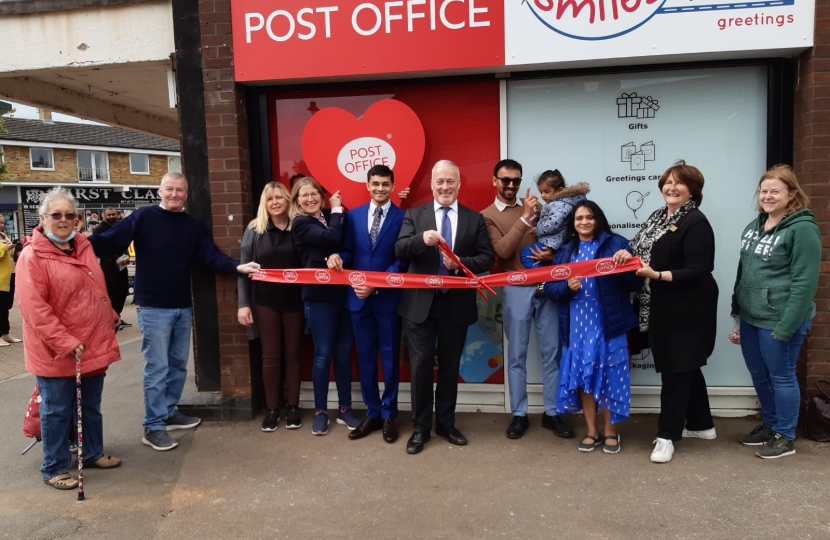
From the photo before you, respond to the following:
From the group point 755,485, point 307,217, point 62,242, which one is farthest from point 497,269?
point 62,242

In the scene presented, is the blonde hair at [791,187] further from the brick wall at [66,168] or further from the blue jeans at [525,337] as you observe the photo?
the brick wall at [66,168]

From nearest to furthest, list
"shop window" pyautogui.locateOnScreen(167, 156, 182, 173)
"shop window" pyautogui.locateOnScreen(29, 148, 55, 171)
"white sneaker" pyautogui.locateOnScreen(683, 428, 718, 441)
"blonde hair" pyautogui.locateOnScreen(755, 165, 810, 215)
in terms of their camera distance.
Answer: "blonde hair" pyautogui.locateOnScreen(755, 165, 810, 215) < "white sneaker" pyautogui.locateOnScreen(683, 428, 718, 441) < "shop window" pyautogui.locateOnScreen(29, 148, 55, 171) < "shop window" pyautogui.locateOnScreen(167, 156, 182, 173)

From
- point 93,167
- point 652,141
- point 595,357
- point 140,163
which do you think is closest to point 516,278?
point 595,357

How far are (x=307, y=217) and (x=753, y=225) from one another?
3.22 m

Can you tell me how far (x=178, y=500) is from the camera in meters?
3.64

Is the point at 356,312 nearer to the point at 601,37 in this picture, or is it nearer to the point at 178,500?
the point at 178,500

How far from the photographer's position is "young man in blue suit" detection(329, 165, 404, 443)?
443 cm

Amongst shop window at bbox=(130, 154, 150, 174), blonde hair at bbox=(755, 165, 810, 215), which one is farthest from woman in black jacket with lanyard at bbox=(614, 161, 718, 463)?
shop window at bbox=(130, 154, 150, 174)

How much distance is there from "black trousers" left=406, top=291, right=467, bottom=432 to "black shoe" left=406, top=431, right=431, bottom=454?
40mm

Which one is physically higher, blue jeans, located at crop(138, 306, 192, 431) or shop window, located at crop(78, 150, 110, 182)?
shop window, located at crop(78, 150, 110, 182)

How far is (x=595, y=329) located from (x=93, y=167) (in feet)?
129

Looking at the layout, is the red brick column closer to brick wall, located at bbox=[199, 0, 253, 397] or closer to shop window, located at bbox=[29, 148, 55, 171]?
brick wall, located at bbox=[199, 0, 253, 397]

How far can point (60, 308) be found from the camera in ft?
12.1

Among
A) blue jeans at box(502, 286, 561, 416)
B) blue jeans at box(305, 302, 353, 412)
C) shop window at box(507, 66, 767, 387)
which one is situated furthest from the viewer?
shop window at box(507, 66, 767, 387)
